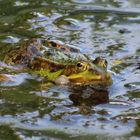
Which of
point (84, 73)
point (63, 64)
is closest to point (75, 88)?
point (84, 73)

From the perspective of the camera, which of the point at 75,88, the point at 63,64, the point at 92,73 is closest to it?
the point at 92,73

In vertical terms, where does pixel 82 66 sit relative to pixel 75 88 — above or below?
above

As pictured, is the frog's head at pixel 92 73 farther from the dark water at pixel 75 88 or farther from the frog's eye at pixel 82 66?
the dark water at pixel 75 88

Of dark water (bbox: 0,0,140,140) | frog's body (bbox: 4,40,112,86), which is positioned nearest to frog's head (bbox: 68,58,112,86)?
frog's body (bbox: 4,40,112,86)

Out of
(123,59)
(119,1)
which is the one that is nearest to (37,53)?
(123,59)

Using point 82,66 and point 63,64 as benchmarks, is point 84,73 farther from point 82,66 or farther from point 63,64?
point 63,64

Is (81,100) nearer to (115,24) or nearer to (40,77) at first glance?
(40,77)
